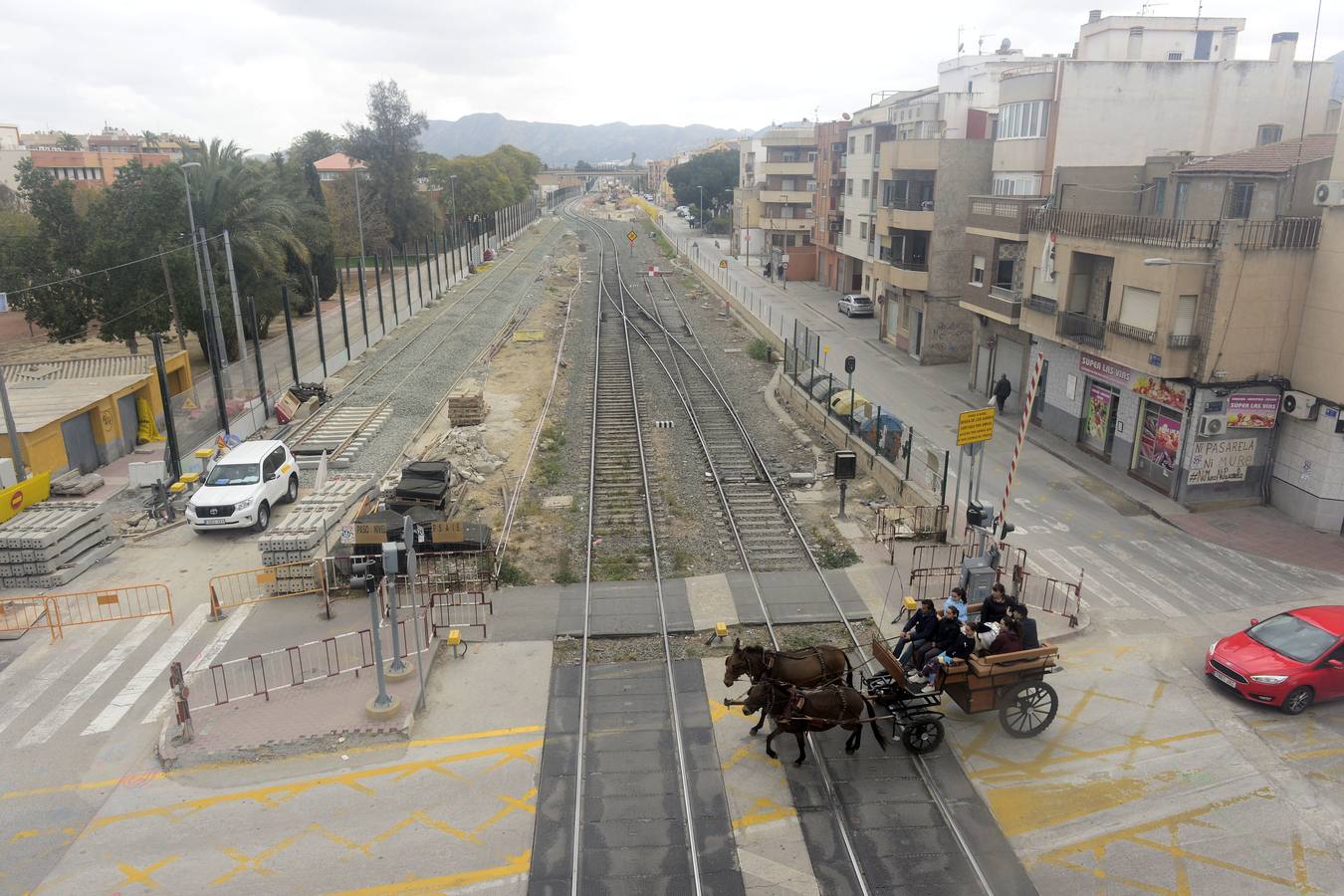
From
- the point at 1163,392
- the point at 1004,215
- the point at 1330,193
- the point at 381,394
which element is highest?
the point at 1330,193

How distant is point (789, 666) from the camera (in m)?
11.0

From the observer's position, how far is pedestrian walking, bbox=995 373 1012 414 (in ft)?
92.6

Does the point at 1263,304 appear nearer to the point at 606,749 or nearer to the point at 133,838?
the point at 606,749

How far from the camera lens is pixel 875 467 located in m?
22.9

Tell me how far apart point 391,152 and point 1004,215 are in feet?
216

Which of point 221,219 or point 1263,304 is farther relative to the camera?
point 221,219

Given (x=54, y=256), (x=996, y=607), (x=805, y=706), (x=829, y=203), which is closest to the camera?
(x=805, y=706)

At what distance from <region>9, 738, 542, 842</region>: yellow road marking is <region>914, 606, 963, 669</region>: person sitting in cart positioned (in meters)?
5.32

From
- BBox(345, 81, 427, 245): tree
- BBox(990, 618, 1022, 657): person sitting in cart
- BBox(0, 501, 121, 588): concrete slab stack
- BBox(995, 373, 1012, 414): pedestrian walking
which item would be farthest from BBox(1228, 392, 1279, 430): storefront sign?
BBox(345, 81, 427, 245): tree

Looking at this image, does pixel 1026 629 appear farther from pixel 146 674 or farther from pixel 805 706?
pixel 146 674

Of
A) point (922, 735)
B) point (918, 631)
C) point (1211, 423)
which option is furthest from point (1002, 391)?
point (922, 735)

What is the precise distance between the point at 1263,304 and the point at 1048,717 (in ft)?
43.5

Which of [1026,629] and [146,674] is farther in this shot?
[146,674]

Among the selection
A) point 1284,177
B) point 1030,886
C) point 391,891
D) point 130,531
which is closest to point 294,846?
point 391,891
